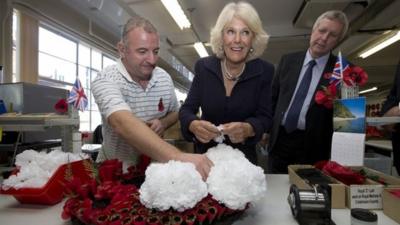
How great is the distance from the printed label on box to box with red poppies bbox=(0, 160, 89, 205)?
0.90 m

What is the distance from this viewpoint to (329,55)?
178cm

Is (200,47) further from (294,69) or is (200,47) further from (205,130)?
(205,130)

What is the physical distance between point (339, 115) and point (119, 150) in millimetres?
1014

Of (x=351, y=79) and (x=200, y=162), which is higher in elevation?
(x=351, y=79)

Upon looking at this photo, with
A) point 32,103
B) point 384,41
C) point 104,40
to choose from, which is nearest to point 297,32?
point 384,41

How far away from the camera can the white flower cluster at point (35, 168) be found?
2.95ft

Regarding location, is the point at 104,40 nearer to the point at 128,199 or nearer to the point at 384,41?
the point at 128,199

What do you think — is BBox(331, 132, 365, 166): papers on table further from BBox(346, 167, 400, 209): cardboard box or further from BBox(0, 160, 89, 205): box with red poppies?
BBox(0, 160, 89, 205): box with red poppies

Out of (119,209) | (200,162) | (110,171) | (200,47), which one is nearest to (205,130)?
(200,162)

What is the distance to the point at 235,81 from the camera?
1.34m

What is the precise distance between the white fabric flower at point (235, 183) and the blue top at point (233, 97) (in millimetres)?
487

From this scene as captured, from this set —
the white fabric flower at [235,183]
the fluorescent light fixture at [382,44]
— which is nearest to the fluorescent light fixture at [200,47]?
the fluorescent light fixture at [382,44]

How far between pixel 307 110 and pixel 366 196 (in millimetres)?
801

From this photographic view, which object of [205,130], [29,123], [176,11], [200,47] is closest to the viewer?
[205,130]
